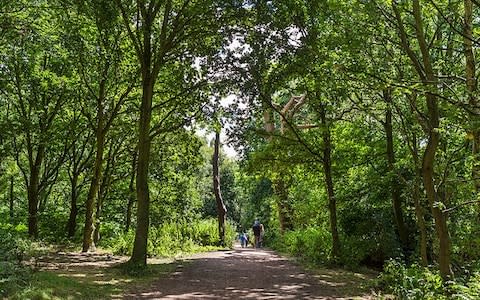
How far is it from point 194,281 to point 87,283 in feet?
7.67

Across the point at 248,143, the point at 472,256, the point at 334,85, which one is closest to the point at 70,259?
the point at 248,143

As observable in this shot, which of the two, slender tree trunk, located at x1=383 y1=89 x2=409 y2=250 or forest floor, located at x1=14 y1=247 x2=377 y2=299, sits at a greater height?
slender tree trunk, located at x1=383 y1=89 x2=409 y2=250

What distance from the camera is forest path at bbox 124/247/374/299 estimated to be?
8555 millimetres

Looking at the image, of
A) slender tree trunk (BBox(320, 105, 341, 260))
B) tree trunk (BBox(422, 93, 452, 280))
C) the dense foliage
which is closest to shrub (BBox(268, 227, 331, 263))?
the dense foliage

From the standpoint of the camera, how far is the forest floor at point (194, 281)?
27.3ft

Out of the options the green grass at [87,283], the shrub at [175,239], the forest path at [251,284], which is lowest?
the forest path at [251,284]

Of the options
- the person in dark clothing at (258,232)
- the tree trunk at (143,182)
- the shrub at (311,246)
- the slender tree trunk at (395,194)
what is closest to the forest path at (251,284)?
the tree trunk at (143,182)

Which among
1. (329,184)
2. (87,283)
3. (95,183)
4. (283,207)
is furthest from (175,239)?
(87,283)

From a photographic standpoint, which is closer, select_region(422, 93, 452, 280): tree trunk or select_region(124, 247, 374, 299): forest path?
select_region(422, 93, 452, 280): tree trunk

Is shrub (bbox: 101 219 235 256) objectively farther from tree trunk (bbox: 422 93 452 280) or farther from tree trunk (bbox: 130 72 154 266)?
tree trunk (bbox: 422 93 452 280)

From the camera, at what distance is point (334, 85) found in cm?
1105

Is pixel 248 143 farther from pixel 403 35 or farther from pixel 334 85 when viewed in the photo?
pixel 403 35

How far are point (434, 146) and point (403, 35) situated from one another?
2291mm

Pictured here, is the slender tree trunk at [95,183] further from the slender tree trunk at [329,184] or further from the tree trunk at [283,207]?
the tree trunk at [283,207]
